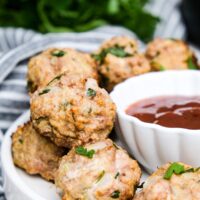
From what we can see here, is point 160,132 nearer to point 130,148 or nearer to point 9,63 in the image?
point 130,148

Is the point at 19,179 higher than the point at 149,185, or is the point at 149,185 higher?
the point at 149,185

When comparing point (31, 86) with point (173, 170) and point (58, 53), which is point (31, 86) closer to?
point (58, 53)

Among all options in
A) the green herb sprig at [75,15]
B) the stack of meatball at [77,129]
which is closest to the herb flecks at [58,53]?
the stack of meatball at [77,129]

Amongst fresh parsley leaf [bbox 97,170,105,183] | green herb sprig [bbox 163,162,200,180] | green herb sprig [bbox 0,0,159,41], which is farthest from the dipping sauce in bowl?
green herb sprig [bbox 0,0,159,41]

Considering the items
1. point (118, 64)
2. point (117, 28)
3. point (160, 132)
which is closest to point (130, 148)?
point (160, 132)

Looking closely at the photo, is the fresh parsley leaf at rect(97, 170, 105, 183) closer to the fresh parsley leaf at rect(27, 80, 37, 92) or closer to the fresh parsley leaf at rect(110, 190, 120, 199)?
the fresh parsley leaf at rect(110, 190, 120, 199)

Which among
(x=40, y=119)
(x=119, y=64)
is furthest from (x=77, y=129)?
(x=119, y=64)
